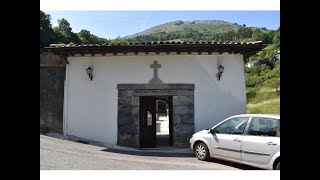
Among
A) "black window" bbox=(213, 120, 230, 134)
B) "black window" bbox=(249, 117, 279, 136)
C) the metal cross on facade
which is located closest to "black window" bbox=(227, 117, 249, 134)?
"black window" bbox=(213, 120, 230, 134)

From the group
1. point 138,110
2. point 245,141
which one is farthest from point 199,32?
point 245,141

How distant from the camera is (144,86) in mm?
10000

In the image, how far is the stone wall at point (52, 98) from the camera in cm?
1038

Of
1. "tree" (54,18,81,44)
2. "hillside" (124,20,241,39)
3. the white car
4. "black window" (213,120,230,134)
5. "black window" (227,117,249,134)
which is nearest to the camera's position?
the white car

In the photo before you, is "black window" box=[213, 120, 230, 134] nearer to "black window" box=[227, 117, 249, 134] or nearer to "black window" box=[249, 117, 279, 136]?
"black window" box=[227, 117, 249, 134]

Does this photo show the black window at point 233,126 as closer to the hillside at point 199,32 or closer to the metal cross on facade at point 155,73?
the metal cross on facade at point 155,73

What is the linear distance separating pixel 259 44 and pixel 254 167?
4.05m

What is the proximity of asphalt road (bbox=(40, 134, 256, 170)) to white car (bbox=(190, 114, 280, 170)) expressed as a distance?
13.4 inches

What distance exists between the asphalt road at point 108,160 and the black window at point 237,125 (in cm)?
87

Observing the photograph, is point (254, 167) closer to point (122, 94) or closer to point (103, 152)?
point (103, 152)

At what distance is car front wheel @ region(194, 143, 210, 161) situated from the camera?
25.9 ft

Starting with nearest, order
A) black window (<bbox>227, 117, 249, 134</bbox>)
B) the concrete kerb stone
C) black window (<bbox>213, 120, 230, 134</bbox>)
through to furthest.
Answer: black window (<bbox>227, 117, 249, 134</bbox>), black window (<bbox>213, 120, 230, 134</bbox>), the concrete kerb stone

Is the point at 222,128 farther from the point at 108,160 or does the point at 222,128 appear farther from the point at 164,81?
the point at 164,81
